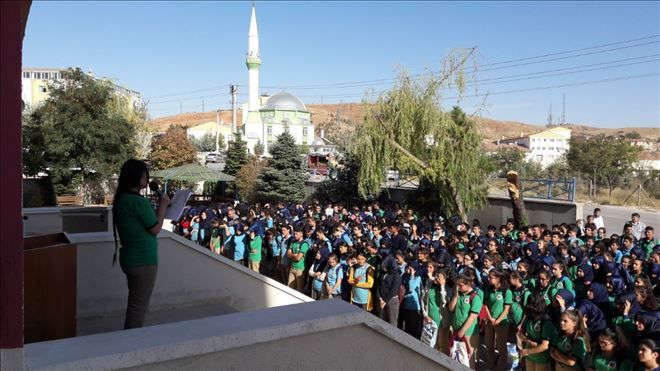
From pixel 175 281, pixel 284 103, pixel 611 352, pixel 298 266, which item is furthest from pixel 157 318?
pixel 284 103

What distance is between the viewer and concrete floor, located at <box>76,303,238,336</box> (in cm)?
512

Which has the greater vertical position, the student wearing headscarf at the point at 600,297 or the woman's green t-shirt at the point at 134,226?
the woman's green t-shirt at the point at 134,226

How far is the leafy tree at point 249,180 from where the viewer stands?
28094 mm

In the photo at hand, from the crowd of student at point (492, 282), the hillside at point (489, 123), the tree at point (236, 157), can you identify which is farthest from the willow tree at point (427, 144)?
the hillside at point (489, 123)

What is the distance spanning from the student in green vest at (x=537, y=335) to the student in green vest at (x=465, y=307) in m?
0.68

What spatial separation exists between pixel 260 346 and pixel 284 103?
83290 mm

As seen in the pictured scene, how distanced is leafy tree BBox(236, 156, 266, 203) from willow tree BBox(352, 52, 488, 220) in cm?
1160

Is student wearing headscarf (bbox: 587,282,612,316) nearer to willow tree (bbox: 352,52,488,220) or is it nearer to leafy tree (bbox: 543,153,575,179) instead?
willow tree (bbox: 352,52,488,220)

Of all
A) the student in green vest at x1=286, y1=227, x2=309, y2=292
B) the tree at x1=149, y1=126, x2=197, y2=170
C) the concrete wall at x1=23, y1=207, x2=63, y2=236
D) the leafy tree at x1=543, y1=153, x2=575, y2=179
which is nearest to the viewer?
the concrete wall at x1=23, y1=207, x2=63, y2=236

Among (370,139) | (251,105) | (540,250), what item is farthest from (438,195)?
(251,105)

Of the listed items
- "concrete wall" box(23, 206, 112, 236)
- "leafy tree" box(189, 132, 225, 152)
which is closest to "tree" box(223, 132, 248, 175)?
"concrete wall" box(23, 206, 112, 236)

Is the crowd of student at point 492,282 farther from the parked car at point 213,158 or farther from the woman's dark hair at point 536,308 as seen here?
the parked car at point 213,158

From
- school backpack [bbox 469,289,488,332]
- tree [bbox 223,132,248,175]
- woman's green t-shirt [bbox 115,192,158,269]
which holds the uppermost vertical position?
tree [bbox 223,132,248,175]

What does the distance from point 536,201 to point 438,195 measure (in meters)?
3.07
